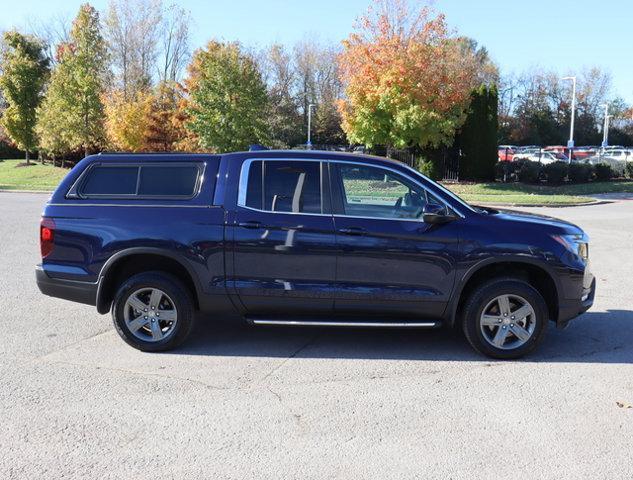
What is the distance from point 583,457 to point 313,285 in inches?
99.5

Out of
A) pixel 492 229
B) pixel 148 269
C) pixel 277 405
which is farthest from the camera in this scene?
pixel 148 269

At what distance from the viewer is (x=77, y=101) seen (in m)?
37.0

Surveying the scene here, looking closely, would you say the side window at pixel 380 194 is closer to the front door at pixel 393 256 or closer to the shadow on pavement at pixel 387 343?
the front door at pixel 393 256

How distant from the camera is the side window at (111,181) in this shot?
539 centimetres

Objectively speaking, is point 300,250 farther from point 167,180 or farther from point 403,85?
point 403,85

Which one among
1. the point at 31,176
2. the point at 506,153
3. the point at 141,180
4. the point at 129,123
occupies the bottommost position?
the point at 31,176

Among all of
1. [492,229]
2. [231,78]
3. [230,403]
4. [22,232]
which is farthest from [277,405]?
[231,78]

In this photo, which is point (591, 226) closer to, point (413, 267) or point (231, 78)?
point (413, 267)

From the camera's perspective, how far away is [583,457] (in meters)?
3.50

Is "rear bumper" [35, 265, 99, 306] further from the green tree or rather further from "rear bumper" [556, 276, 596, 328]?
the green tree

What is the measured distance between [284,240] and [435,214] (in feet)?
4.46

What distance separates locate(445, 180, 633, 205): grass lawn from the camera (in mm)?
22203

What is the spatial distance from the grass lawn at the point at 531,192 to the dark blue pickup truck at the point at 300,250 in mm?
17182

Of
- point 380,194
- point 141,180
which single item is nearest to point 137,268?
point 141,180
